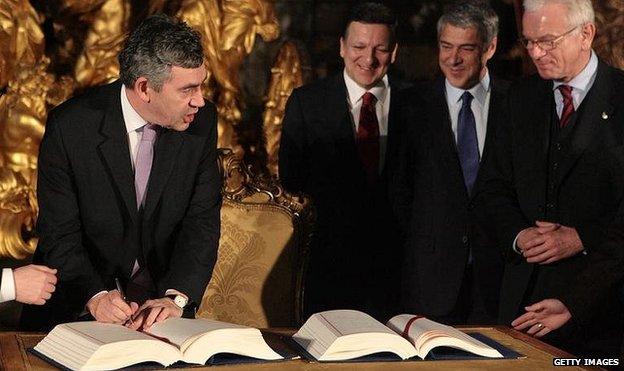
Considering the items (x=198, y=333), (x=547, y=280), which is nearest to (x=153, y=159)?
(x=198, y=333)

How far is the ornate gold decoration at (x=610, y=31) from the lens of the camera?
5.42 metres

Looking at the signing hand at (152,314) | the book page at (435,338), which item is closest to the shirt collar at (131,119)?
the signing hand at (152,314)

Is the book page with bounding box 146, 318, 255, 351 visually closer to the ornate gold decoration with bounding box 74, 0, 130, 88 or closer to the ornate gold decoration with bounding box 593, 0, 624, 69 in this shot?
the ornate gold decoration with bounding box 74, 0, 130, 88

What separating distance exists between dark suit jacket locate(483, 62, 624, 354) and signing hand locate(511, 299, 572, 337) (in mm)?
115

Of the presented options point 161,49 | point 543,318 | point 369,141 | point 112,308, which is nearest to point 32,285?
point 112,308

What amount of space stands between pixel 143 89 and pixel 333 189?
1.36 metres

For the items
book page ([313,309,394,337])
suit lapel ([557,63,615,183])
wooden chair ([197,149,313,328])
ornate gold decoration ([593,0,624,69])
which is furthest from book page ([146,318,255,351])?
ornate gold decoration ([593,0,624,69])

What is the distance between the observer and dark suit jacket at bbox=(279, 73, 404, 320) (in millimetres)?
4652

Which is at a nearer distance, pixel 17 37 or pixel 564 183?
pixel 564 183

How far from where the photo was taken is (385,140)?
4.76 m

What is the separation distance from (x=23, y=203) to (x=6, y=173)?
14 centimetres

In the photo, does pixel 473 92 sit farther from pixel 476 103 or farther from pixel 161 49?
pixel 161 49

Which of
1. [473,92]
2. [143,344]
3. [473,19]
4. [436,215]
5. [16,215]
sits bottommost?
[16,215]

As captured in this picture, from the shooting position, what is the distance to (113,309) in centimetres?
315
